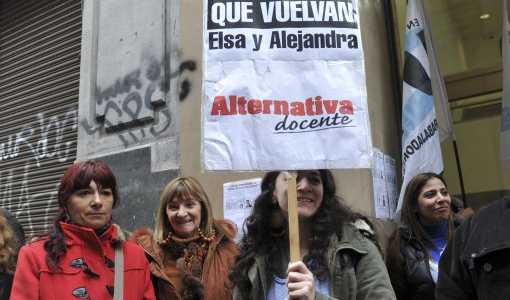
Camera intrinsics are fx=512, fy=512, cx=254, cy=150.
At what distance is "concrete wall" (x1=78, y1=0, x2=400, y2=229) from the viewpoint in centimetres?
508

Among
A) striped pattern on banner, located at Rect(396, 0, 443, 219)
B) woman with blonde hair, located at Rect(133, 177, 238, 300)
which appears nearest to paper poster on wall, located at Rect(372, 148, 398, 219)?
striped pattern on banner, located at Rect(396, 0, 443, 219)

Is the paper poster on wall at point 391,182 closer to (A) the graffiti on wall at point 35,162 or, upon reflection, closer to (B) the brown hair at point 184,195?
(B) the brown hair at point 184,195

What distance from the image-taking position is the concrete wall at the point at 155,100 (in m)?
5.08

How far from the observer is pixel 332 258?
227 centimetres

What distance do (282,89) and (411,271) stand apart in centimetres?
166

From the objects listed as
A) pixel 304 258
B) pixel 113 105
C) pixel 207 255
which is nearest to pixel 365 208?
pixel 207 255

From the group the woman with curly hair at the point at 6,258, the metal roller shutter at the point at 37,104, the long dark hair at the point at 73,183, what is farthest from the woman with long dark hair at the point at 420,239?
the metal roller shutter at the point at 37,104

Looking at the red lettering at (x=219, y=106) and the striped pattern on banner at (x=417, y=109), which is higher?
the striped pattern on banner at (x=417, y=109)

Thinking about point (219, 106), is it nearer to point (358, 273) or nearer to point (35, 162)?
point (358, 273)

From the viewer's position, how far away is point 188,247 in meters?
3.29

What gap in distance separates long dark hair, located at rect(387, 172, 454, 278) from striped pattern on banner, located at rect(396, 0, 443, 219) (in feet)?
3.05

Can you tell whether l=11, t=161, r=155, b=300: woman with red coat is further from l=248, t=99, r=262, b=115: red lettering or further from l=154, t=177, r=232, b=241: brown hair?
l=248, t=99, r=262, b=115: red lettering

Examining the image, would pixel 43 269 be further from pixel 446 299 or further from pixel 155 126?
pixel 155 126

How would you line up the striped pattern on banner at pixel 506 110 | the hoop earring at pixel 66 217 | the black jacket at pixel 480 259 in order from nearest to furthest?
the black jacket at pixel 480 259, the hoop earring at pixel 66 217, the striped pattern on banner at pixel 506 110
